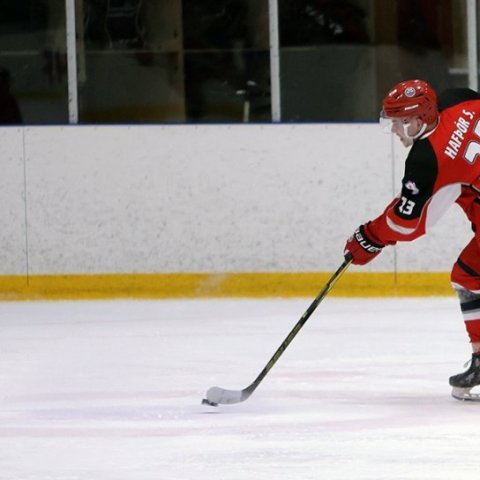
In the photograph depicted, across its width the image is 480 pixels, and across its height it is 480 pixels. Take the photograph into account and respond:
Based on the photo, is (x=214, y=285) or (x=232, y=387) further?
(x=214, y=285)

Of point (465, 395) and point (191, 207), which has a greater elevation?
point (191, 207)

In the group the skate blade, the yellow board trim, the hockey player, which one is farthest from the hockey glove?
the yellow board trim

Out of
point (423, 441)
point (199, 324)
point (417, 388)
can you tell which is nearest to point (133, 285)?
point (199, 324)

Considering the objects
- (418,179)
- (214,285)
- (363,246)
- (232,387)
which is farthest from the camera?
(214,285)

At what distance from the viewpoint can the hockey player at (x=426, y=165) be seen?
14.0 feet

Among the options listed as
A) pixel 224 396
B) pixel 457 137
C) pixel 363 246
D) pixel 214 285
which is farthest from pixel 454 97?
pixel 214 285

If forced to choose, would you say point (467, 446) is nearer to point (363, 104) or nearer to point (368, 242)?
point (368, 242)

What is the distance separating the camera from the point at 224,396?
4516mm

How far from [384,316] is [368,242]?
181 centimetres

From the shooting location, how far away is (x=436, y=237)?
264 inches

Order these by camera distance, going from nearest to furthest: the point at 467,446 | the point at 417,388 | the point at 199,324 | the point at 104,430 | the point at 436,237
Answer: the point at 467,446, the point at 104,430, the point at 417,388, the point at 199,324, the point at 436,237

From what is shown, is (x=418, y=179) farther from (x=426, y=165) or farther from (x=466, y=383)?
(x=466, y=383)

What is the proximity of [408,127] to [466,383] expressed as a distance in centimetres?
70

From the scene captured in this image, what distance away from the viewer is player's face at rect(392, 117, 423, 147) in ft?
14.2
